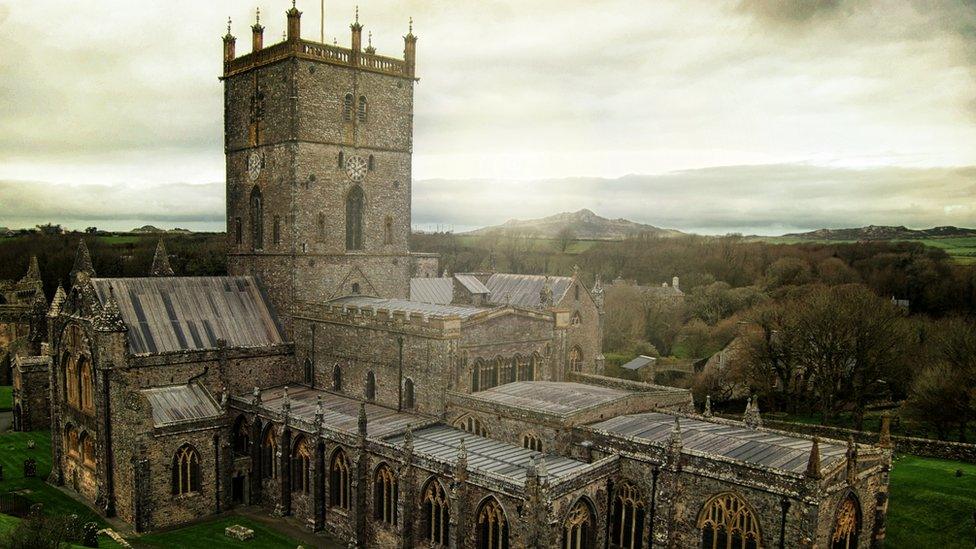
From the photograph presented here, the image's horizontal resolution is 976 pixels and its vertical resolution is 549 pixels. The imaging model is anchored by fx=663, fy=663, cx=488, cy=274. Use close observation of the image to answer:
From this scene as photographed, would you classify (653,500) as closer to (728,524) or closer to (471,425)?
(728,524)

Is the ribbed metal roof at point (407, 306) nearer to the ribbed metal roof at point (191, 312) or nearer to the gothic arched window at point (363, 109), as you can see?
the ribbed metal roof at point (191, 312)

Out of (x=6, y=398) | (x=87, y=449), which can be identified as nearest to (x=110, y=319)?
(x=87, y=449)

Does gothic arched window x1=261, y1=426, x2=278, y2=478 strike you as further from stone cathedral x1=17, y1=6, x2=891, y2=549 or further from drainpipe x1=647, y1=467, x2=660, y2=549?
drainpipe x1=647, y1=467, x2=660, y2=549

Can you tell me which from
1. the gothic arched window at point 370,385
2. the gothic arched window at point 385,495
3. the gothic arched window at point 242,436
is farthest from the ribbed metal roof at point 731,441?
the gothic arched window at point 242,436

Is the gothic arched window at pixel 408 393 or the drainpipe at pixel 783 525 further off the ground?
the gothic arched window at pixel 408 393

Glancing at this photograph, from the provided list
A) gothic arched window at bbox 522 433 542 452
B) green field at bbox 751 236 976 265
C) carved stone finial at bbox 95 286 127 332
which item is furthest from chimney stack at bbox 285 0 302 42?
green field at bbox 751 236 976 265

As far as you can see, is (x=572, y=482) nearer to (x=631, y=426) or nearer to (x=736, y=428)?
(x=631, y=426)

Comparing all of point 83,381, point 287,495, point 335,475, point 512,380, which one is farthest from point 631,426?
point 83,381
